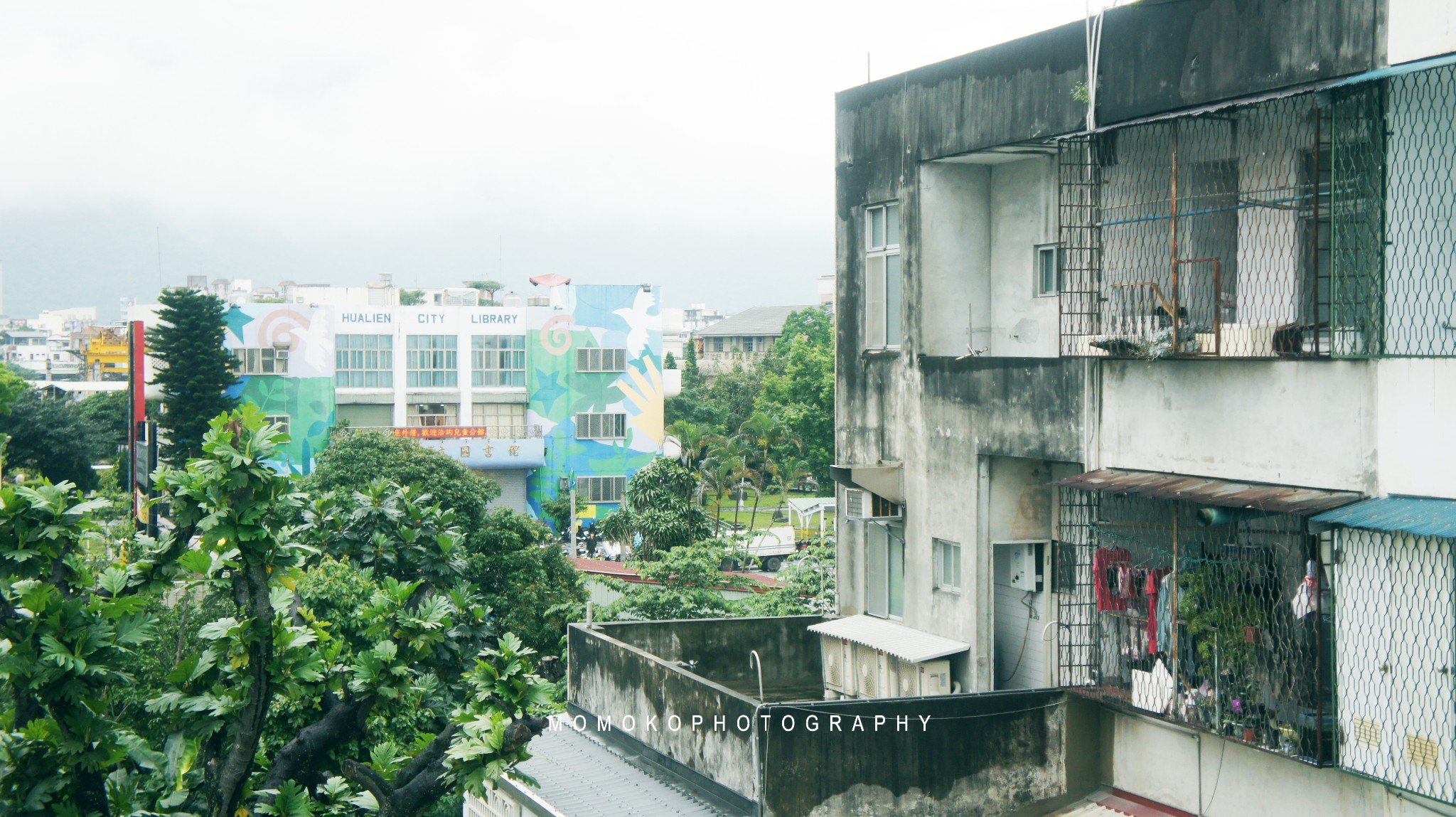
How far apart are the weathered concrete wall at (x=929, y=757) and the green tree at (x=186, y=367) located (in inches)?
1575

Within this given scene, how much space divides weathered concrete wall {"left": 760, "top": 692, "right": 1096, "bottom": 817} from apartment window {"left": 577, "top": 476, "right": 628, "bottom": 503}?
43.0 meters

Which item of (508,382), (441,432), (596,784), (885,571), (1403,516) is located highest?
(508,382)

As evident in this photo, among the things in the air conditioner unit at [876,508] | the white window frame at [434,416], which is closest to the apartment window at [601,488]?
the white window frame at [434,416]

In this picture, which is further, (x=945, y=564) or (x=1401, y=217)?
(x=945, y=564)

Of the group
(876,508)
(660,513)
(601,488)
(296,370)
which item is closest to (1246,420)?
(876,508)

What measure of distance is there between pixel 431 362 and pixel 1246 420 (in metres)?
47.0

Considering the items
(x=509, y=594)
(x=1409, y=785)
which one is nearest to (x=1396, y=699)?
(x=1409, y=785)

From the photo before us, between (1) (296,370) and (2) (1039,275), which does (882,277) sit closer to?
(2) (1039,275)

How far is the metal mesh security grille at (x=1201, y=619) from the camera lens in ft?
30.2

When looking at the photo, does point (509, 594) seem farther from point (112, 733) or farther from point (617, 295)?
point (617, 295)

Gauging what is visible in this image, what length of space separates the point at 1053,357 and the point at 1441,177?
343 centimetres

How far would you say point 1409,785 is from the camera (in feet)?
27.0

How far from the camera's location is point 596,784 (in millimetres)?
12750

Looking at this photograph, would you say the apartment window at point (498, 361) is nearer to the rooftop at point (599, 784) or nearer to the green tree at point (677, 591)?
the green tree at point (677, 591)
